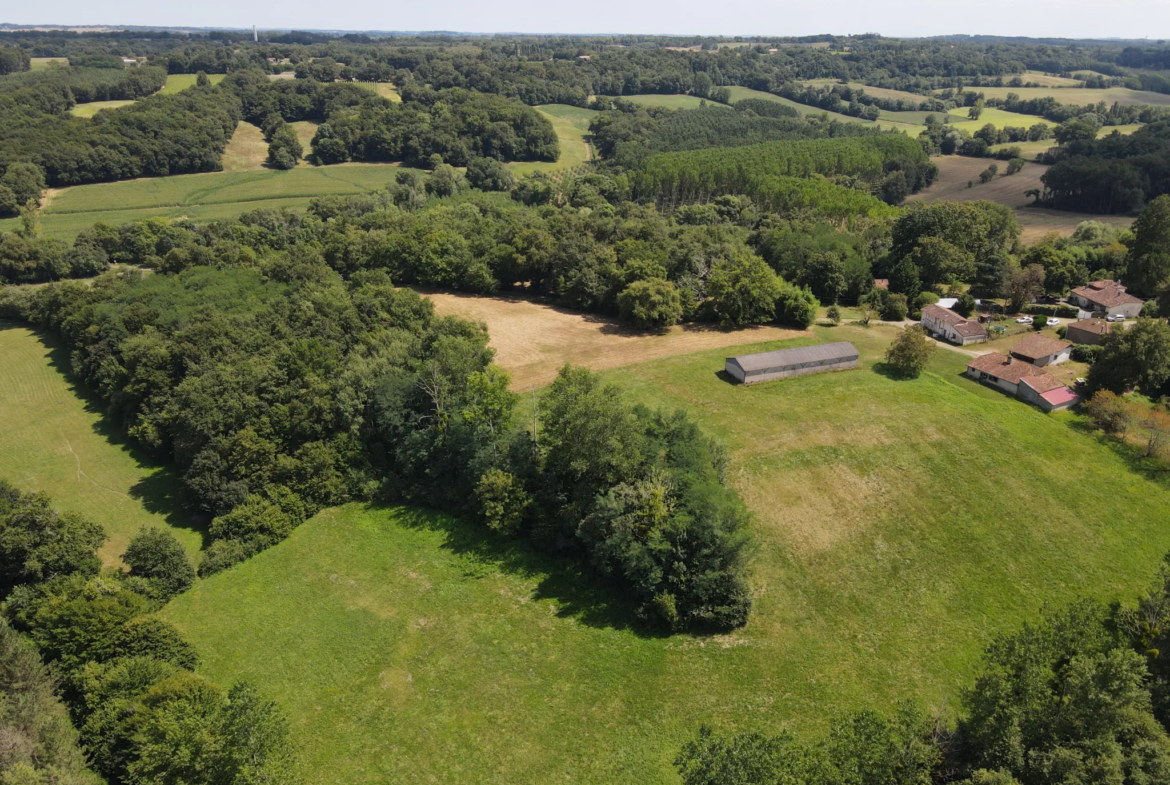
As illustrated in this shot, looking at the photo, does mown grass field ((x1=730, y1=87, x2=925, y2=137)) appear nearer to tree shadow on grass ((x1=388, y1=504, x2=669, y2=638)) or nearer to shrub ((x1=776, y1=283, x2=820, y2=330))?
shrub ((x1=776, y1=283, x2=820, y2=330))

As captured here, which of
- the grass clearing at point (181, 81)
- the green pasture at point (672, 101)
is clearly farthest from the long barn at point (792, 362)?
the grass clearing at point (181, 81)

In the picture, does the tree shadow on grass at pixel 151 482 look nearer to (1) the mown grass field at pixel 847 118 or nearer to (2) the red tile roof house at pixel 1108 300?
(2) the red tile roof house at pixel 1108 300

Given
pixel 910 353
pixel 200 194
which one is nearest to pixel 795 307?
pixel 910 353

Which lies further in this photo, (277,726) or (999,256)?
(999,256)

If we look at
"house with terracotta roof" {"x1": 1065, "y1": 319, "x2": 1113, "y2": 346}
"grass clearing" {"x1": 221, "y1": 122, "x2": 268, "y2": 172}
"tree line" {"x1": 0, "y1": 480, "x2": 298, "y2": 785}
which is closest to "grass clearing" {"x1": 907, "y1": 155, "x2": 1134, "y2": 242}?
"house with terracotta roof" {"x1": 1065, "y1": 319, "x2": 1113, "y2": 346}

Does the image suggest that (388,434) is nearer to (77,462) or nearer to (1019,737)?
(77,462)

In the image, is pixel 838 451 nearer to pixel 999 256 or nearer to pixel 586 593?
pixel 586 593

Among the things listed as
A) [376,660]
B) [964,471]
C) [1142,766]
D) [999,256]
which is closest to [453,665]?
[376,660]
